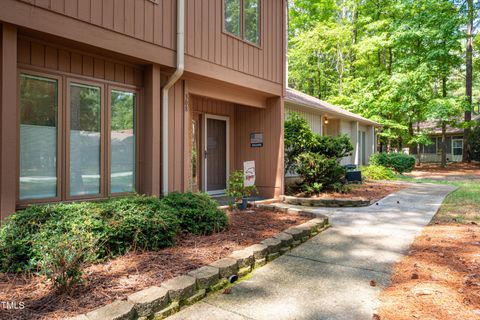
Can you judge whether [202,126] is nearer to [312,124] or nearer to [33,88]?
[33,88]

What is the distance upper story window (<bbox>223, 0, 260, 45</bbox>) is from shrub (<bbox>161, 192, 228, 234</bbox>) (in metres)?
3.83

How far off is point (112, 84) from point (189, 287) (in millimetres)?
3547

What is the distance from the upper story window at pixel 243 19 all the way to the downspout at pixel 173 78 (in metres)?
1.36

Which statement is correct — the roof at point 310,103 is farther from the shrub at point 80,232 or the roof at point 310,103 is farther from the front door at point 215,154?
the shrub at point 80,232

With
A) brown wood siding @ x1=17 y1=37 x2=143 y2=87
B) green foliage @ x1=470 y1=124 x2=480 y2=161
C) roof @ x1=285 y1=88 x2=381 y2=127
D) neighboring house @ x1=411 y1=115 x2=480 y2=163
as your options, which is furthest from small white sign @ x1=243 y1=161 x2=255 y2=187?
neighboring house @ x1=411 y1=115 x2=480 y2=163

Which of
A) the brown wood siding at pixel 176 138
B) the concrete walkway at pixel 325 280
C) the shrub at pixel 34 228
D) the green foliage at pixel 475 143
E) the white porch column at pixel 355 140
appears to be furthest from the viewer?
the green foliage at pixel 475 143

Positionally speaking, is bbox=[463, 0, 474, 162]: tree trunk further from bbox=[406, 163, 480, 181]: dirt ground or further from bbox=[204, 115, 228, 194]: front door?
bbox=[204, 115, 228, 194]: front door

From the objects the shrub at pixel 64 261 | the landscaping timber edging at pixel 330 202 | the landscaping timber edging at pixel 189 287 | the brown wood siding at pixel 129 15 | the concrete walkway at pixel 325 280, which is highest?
the brown wood siding at pixel 129 15

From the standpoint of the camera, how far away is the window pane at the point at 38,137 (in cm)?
397

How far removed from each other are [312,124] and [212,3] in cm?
745

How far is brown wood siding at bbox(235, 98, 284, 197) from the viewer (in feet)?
26.1

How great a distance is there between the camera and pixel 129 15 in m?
4.69

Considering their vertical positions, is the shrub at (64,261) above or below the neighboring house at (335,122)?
below

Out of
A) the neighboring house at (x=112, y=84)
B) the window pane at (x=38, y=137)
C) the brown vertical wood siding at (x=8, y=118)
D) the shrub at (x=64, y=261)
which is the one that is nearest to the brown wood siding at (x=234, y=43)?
the neighboring house at (x=112, y=84)
